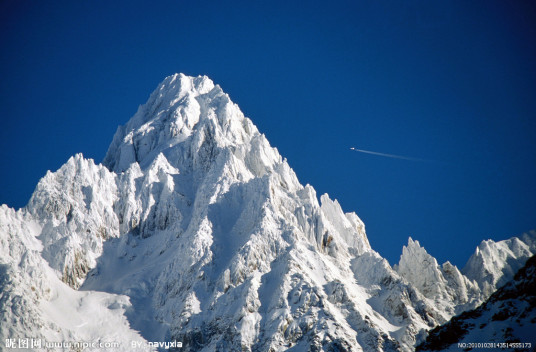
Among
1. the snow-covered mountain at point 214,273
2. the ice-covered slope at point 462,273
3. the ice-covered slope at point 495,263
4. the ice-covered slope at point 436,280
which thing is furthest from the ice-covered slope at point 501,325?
the ice-covered slope at point 495,263

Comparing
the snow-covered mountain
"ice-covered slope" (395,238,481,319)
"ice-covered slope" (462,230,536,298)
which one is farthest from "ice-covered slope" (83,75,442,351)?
"ice-covered slope" (462,230,536,298)

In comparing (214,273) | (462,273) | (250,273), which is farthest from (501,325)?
(462,273)

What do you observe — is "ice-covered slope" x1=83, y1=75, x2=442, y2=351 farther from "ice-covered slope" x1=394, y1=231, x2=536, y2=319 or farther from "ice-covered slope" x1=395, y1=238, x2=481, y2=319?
"ice-covered slope" x1=394, y1=231, x2=536, y2=319

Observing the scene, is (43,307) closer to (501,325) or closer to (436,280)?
(436,280)

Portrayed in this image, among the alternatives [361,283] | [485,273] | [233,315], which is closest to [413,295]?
[361,283]

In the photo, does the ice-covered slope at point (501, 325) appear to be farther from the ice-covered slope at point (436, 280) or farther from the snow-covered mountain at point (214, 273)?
the ice-covered slope at point (436, 280)

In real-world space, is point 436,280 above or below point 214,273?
below
